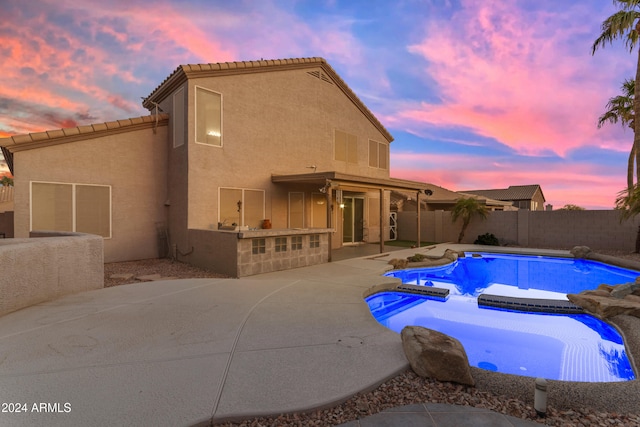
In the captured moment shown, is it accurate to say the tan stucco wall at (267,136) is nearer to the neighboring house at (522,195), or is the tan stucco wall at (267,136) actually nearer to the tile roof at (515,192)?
the neighboring house at (522,195)

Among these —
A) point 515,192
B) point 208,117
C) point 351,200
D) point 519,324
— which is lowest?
point 519,324

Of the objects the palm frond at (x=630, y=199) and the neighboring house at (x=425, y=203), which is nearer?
the palm frond at (x=630, y=199)

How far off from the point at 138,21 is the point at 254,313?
10650mm

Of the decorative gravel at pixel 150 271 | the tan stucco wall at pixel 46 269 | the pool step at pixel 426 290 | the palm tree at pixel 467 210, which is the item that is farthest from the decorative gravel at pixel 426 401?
the palm tree at pixel 467 210

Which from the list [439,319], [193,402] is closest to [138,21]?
[193,402]

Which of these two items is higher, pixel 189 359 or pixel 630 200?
pixel 630 200

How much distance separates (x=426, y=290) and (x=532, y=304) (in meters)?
2.18

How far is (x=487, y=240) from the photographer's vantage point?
17.2 metres

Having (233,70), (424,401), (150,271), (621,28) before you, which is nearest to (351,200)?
(233,70)

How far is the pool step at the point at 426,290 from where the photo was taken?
744 centimetres

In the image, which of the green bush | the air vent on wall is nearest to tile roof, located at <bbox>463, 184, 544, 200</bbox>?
the green bush

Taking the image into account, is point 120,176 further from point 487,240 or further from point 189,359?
point 487,240

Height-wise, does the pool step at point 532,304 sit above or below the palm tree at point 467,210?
below

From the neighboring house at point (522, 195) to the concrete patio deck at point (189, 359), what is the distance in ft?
118
